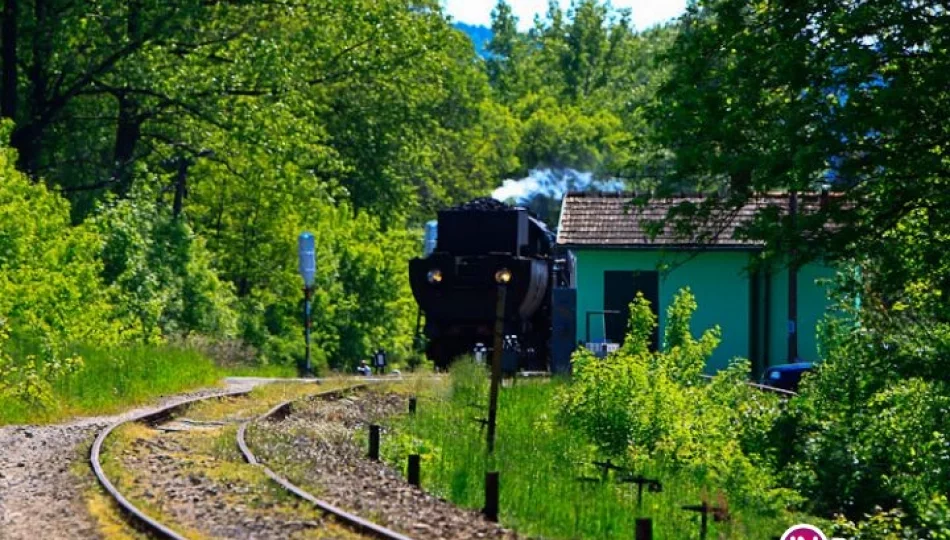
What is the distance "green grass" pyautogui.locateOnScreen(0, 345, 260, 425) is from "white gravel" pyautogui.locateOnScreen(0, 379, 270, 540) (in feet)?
2.38

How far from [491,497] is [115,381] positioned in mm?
13642

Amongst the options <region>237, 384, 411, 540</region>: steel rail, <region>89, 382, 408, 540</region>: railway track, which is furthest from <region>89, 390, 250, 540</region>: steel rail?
<region>237, 384, 411, 540</region>: steel rail

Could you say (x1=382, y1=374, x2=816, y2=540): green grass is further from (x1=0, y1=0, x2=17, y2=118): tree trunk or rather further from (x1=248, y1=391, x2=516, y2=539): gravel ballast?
(x1=0, y1=0, x2=17, y2=118): tree trunk

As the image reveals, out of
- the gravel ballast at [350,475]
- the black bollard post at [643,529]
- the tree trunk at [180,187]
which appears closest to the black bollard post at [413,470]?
the gravel ballast at [350,475]

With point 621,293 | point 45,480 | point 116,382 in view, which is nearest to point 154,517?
point 45,480

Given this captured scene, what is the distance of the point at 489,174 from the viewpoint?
86.0 meters

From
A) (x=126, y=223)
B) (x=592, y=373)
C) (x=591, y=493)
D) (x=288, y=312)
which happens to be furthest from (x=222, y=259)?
(x=591, y=493)

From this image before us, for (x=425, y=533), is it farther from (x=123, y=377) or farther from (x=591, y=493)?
(x=123, y=377)

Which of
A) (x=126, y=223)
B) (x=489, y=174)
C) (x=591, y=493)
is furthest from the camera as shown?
(x=489, y=174)

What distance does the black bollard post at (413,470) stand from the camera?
1656cm

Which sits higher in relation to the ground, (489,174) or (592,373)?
(489,174)

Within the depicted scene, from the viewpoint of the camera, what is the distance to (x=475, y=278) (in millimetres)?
32125

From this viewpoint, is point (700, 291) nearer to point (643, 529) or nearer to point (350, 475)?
point (350, 475)

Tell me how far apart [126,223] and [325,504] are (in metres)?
27.8
